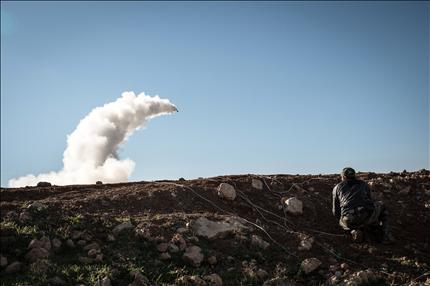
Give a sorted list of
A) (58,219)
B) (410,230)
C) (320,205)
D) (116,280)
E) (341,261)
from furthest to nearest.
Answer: (320,205) < (410,230) < (58,219) < (341,261) < (116,280)

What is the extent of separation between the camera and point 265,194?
12117 millimetres

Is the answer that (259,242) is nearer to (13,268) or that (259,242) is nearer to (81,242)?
(81,242)

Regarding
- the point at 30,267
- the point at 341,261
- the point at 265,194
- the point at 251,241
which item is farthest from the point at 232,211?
the point at 30,267

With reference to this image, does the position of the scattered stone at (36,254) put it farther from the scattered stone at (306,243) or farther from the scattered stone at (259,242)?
the scattered stone at (306,243)

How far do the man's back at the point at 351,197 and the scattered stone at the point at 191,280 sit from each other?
13.4 feet

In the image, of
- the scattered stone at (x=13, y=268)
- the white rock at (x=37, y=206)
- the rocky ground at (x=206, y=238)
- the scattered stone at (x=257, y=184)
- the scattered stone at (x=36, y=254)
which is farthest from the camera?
the scattered stone at (x=257, y=184)

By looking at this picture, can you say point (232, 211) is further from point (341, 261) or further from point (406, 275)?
point (406, 275)

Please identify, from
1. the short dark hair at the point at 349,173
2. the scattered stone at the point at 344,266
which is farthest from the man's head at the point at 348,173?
the scattered stone at the point at 344,266

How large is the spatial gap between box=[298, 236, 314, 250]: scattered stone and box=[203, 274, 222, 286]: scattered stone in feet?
7.11

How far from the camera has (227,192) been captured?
1162 centimetres

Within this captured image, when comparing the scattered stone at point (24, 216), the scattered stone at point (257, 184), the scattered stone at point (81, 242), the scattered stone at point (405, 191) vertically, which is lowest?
the scattered stone at point (81, 242)

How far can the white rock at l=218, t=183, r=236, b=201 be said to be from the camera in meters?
11.6

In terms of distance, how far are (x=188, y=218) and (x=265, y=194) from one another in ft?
9.81

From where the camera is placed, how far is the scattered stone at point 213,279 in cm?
748
